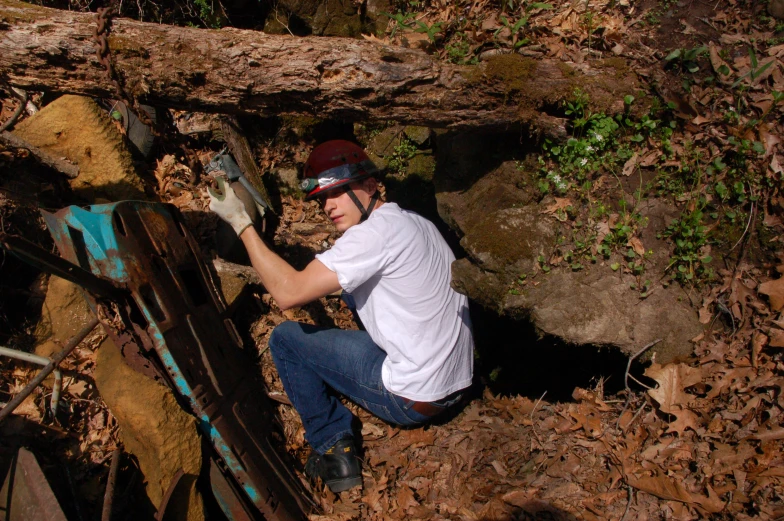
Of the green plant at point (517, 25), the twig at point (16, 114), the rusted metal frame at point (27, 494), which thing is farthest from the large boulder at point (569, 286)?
the twig at point (16, 114)

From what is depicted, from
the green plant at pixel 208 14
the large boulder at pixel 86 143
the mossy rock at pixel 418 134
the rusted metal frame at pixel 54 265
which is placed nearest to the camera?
the rusted metal frame at pixel 54 265

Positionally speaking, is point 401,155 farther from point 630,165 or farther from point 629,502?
point 629,502

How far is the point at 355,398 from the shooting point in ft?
11.9

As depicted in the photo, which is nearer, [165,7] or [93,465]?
[93,465]

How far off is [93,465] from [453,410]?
2.79 meters

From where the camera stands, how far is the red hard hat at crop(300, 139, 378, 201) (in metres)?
3.35

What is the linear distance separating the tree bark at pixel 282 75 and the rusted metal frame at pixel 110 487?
97.3 inches

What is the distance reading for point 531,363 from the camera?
433 cm

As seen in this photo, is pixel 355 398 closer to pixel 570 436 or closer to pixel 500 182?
pixel 570 436

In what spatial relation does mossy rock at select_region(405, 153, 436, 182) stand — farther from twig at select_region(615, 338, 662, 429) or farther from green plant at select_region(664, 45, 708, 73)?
twig at select_region(615, 338, 662, 429)

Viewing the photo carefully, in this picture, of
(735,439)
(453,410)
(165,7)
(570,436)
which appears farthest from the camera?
(165,7)

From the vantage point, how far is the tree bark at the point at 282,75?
2.96 metres

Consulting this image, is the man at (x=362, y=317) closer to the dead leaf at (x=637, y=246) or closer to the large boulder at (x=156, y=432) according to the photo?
the large boulder at (x=156, y=432)

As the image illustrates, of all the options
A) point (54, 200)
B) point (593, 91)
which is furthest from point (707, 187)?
point (54, 200)
